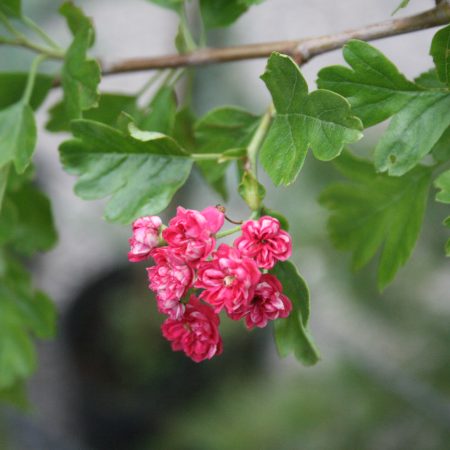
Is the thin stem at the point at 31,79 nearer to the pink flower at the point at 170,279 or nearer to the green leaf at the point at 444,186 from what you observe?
the pink flower at the point at 170,279

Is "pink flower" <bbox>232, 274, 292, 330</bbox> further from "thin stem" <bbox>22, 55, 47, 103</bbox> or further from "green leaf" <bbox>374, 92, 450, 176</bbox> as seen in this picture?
"thin stem" <bbox>22, 55, 47, 103</bbox>

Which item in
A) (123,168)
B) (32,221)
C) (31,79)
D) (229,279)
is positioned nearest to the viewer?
(229,279)

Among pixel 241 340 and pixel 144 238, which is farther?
pixel 241 340

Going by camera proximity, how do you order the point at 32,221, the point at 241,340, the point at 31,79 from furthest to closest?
the point at 241,340 < the point at 32,221 < the point at 31,79

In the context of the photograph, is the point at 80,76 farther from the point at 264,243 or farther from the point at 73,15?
the point at 264,243

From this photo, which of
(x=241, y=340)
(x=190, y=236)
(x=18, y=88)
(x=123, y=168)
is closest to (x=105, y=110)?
(x=18, y=88)

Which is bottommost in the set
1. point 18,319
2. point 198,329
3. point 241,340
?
point 241,340

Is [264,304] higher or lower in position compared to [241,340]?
higher

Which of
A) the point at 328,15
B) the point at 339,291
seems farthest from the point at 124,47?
the point at 339,291

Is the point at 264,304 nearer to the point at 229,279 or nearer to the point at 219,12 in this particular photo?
the point at 229,279
